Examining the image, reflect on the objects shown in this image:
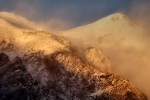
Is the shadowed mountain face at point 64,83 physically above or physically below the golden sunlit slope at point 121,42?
below

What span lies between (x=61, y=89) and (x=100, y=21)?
44.5 m

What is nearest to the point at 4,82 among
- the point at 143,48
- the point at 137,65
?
the point at 137,65

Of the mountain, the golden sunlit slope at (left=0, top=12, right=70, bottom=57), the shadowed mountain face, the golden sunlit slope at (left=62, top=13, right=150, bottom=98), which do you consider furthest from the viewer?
the golden sunlit slope at (left=62, top=13, right=150, bottom=98)

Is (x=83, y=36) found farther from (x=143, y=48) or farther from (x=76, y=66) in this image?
(x=76, y=66)

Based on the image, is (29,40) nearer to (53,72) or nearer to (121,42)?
(53,72)

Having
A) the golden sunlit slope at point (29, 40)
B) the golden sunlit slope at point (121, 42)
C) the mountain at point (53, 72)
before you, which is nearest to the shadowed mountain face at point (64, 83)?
the mountain at point (53, 72)

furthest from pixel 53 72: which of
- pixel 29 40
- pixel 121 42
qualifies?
pixel 121 42

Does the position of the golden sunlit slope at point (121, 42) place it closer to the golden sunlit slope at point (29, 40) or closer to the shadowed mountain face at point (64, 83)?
the shadowed mountain face at point (64, 83)

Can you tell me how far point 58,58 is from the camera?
5444 cm

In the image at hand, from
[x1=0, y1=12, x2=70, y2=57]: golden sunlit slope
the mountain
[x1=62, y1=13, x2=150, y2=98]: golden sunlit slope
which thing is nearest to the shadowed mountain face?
the mountain

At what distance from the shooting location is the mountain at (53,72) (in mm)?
47344

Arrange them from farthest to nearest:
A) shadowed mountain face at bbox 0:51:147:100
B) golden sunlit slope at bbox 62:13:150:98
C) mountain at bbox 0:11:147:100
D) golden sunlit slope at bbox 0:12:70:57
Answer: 1. golden sunlit slope at bbox 62:13:150:98
2. golden sunlit slope at bbox 0:12:70:57
3. mountain at bbox 0:11:147:100
4. shadowed mountain face at bbox 0:51:147:100

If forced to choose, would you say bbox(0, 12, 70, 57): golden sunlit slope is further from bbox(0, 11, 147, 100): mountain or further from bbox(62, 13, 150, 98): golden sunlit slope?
bbox(62, 13, 150, 98): golden sunlit slope

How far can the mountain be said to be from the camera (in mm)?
47344
